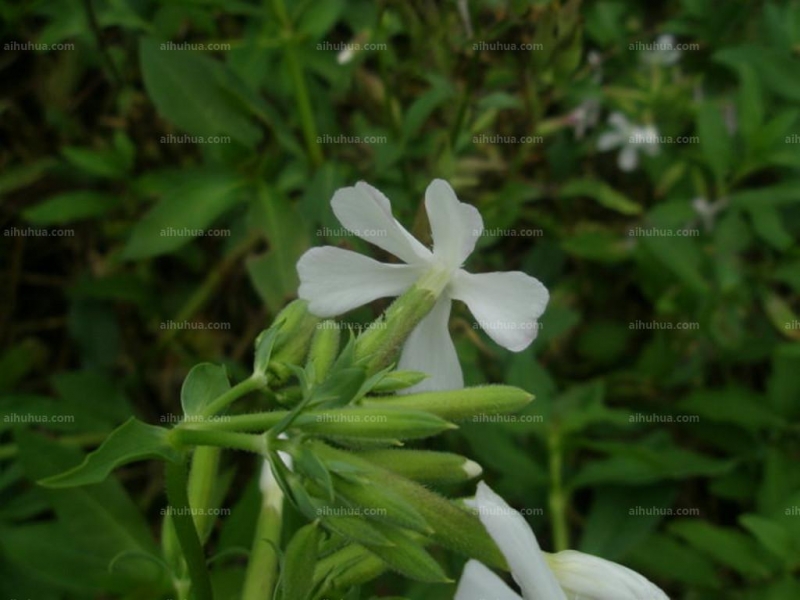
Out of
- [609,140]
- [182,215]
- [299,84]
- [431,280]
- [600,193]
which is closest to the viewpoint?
[431,280]

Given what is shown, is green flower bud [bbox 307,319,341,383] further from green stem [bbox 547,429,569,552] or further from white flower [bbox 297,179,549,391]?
green stem [bbox 547,429,569,552]

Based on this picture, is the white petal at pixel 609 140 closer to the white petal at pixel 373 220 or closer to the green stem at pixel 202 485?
the white petal at pixel 373 220

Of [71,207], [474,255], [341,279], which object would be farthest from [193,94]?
[341,279]

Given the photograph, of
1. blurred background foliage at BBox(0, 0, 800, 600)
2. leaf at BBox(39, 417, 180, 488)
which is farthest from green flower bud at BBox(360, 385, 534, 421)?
blurred background foliage at BBox(0, 0, 800, 600)

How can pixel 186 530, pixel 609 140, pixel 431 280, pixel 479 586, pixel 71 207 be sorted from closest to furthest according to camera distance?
pixel 479 586 < pixel 186 530 < pixel 431 280 < pixel 71 207 < pixel 609 140

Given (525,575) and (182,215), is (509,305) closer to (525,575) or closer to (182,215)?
(525,575)

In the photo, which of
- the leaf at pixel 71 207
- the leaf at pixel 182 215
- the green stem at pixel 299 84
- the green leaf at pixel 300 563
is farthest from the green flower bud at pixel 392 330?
the leaf at pixel 71 207

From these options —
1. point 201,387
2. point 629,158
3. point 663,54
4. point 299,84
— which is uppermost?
point 201,387
